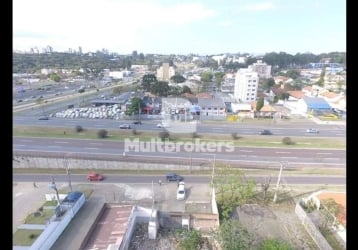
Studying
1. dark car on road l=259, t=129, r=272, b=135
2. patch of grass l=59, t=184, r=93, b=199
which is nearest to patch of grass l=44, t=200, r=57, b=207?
patch of grass l=59, t=184, r=93, b=199

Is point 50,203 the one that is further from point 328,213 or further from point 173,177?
point 328,213

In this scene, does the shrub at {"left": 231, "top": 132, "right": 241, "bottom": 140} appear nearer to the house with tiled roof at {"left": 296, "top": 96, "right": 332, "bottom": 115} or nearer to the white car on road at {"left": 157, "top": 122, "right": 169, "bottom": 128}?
the white car on road at {"left": 157, "top": 122, "right": 169, "bottom": 128}

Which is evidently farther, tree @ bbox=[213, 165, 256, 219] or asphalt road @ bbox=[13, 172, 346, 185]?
asphalt road @ bbox=[13, 172, 346, 185]

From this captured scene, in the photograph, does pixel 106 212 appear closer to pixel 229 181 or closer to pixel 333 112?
pixel 229 181

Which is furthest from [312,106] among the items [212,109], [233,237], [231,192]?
[233,237]

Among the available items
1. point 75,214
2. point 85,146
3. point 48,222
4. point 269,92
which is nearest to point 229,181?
point 75,214

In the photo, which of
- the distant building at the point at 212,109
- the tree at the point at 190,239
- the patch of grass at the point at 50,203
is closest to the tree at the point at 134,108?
the distant building at the point at 212,109
